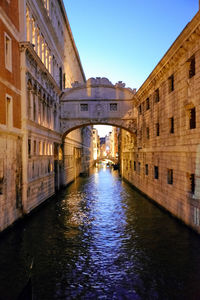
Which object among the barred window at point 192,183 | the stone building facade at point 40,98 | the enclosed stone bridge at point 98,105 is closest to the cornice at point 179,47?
the barred window at point 192,183

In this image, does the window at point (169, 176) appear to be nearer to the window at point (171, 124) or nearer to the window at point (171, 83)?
the window at point (171, 124)

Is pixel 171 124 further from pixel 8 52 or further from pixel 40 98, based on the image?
pixel 8 52

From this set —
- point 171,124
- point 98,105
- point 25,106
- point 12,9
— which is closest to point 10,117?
point 25,106

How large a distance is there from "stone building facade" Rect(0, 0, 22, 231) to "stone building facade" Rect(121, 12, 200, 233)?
27.9 feet

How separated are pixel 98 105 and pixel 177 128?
13.9 metres

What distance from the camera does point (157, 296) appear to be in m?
7.20

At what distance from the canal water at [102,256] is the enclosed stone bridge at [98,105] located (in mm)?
12953

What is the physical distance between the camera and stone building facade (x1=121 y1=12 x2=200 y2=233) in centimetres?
1209

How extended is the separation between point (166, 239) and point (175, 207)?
347cm

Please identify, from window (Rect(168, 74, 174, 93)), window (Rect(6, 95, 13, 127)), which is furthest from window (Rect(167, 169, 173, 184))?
window (Rect(6, 95, 13, 127))

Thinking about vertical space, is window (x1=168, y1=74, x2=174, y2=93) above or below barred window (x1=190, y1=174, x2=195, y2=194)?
above

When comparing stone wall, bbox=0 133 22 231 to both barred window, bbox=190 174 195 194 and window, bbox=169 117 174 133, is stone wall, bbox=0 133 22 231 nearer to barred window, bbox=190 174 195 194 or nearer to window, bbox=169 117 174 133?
barred window, bbox=190 174 195 194

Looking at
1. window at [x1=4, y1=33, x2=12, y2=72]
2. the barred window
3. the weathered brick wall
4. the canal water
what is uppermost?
the weathered brick wall

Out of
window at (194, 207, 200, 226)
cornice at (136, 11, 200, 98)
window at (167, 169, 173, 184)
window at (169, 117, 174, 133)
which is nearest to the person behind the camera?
cornice at (136, 11, 200, 98)
